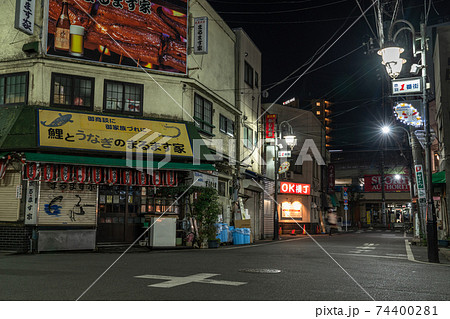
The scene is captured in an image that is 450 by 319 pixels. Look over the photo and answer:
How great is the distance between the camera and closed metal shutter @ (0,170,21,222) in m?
16.9

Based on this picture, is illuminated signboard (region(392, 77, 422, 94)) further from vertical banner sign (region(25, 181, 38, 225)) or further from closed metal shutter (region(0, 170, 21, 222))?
closed metal shutter (region(0, 170, 21, 222))

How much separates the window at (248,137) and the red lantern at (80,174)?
13.0 m

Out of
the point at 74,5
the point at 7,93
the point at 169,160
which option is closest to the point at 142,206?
the point at 169,160

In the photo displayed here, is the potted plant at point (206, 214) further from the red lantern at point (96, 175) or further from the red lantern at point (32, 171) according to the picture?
the red lantern at point (32, 171)

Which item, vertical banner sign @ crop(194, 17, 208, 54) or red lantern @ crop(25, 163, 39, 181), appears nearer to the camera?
red lantern @ crop(25, 163, 39, 181)

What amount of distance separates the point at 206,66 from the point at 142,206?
846 cm

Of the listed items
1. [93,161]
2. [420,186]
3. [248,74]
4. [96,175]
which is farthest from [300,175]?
[93,161]

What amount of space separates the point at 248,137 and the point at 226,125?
3946 mm

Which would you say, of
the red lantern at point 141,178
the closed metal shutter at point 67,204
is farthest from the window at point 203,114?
the closed metal shutter at point 67,204

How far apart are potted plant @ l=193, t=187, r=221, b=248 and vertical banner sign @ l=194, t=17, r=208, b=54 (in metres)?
6.95

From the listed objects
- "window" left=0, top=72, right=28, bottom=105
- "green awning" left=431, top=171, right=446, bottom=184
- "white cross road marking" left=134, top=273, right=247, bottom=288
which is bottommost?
"white cross road marking" left=134, top=273, right=247, bottom=288

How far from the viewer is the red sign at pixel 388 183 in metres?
62.2

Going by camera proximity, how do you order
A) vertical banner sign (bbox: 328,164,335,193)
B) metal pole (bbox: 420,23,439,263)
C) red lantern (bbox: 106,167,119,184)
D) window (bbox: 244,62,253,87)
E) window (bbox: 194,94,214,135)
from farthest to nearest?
1. vertical banner sign (bbox: 328,164,335,193)
2. window (bbox: 244,62,253,87)
3. window (bbox: 194,94,214,135)
4. red lantern (bbox: 106,167,119,184)
5. metal pole (bbox: 420,23,439,263)

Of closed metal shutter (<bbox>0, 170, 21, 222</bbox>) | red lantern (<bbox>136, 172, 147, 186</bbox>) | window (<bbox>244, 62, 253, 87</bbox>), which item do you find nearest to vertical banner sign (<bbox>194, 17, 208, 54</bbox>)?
red lantern (<bbox>136, 172, 147, 186</bbox>)
